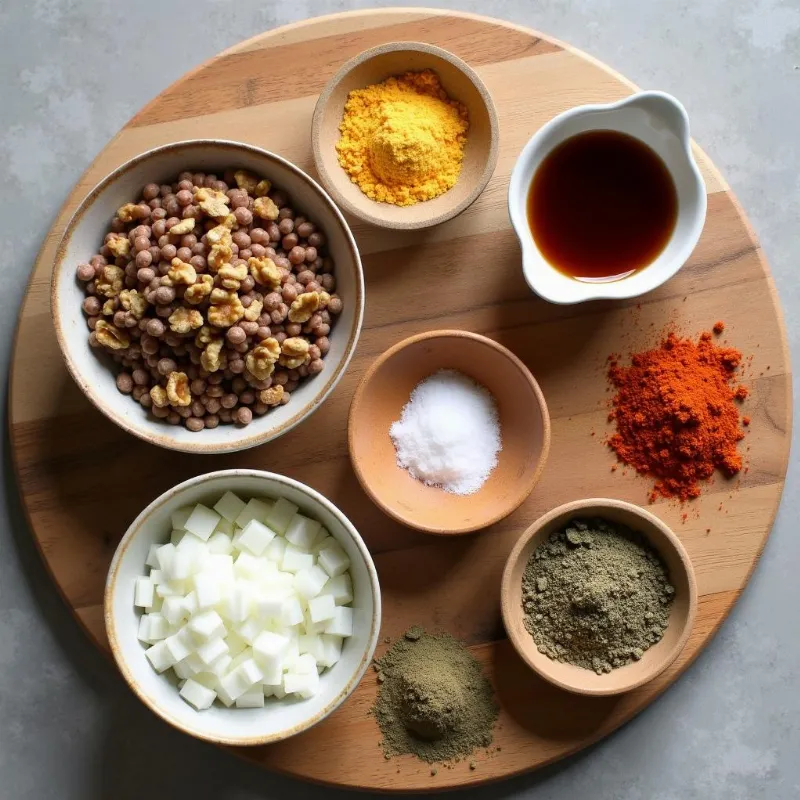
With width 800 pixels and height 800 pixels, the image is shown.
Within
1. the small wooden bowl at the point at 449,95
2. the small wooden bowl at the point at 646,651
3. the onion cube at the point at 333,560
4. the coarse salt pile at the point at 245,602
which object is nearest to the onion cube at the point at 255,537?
the coarse salt pile at the point at 245,602

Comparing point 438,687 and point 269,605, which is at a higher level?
point 269,605

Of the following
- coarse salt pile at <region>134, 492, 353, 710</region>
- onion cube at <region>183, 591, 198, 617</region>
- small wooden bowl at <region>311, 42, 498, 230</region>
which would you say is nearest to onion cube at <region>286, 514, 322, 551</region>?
coarse salt pile at <region>134, 492, 353, 710</region>

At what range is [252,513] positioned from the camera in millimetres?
1614

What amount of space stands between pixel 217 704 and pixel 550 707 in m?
0.71

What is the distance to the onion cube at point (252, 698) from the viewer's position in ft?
5.09

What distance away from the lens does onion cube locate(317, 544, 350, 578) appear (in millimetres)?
1602

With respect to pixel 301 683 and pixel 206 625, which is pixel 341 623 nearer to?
pixel 301 683

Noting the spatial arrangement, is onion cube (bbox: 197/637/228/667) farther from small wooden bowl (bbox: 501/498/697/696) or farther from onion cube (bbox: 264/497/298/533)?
small wooden bowl (bbox: 501/498/697/696)

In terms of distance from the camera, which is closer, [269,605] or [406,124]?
[269,605]

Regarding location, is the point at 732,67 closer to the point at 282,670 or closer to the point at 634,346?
the point at 634,346

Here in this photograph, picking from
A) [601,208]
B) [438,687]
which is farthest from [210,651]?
[601,208]

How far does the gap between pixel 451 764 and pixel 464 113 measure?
4.63 ft

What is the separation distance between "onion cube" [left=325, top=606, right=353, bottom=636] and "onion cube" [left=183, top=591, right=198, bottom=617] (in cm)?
27

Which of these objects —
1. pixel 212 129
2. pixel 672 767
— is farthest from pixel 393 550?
pixel 212 129
